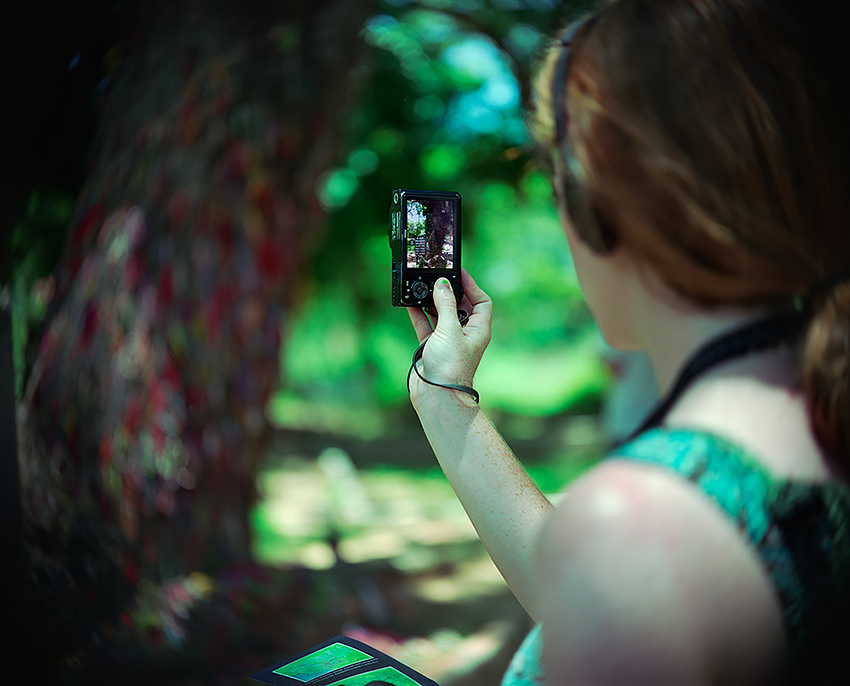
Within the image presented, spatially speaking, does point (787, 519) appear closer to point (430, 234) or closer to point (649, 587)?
point (649, 587)

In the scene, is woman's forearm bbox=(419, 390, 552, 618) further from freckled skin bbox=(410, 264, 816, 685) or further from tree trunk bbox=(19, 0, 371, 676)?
tree trunk bbox=(19, 0, 371, 676)

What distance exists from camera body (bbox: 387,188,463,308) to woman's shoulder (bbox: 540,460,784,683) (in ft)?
2.32

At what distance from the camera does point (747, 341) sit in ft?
2.07

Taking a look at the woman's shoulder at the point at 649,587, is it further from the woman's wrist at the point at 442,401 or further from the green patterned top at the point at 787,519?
the woman's wrist at the point at 442,401

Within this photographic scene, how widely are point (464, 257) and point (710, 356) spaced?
19.6 feet

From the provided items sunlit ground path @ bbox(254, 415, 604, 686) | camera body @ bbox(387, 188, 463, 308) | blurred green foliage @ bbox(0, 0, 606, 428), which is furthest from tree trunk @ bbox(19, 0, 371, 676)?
camera body @ bbox(387, 188, 463, 308)

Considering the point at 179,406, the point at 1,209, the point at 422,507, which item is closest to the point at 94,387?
the point at 179,406

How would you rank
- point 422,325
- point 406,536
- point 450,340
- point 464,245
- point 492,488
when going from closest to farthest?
point 492,488 → point 450,340 → point 422,325 → point 406,536 → point 464,245

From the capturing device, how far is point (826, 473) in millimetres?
629

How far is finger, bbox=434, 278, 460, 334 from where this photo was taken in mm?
1131

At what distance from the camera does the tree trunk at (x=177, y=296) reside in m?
2.78

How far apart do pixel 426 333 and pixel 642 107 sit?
68 centimetres

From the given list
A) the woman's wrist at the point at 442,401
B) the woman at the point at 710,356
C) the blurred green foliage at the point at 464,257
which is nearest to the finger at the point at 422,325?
the woman's wrist at the point at 442,401

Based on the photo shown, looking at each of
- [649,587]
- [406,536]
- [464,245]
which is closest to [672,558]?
[649,587]
